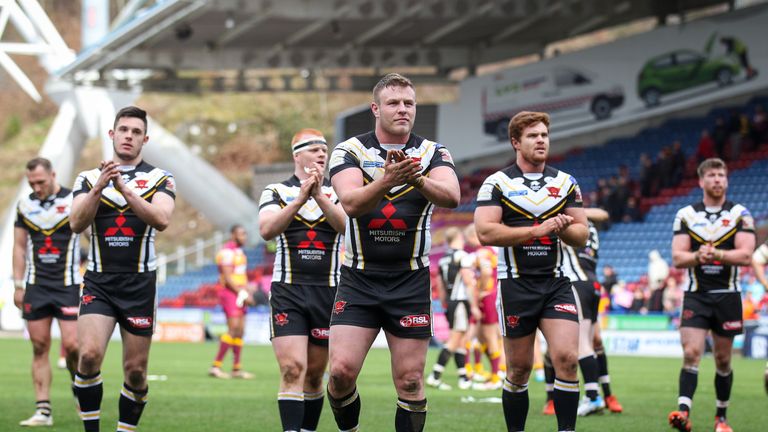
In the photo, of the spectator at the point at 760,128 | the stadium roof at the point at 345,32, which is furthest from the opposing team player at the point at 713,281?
the spectator at the point at 760,128

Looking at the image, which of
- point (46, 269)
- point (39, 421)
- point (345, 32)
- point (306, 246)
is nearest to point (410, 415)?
point (306, 246)

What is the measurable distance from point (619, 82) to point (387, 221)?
32.4 metres

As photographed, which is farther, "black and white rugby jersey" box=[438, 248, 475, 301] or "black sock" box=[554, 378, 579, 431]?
"black and white rugby jersey" box=[438, 248, 475, 301]

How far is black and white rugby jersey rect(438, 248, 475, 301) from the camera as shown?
16.0 meters

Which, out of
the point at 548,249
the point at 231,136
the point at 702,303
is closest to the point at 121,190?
the point at 548,249

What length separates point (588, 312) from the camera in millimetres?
11906

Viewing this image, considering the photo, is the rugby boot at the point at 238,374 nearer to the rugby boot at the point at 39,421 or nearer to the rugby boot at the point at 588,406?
the rugby boot at the point at 39,421

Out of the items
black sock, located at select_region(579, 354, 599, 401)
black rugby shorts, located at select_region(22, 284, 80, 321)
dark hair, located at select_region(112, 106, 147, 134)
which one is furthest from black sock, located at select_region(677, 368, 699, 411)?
black rugby shorts, located at select_region(22, 284, 80, 321)

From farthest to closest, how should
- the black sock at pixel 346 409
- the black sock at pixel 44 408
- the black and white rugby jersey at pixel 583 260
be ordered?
the black and white rugby jersey at pixel 583 260, the black sock at pixel 44 408, the black sock at pixel 346 409

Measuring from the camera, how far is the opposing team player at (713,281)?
1030 cm

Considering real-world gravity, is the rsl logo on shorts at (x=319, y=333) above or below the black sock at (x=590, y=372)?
above

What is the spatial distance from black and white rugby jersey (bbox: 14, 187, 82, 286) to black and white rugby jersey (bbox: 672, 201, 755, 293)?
19.4 ft

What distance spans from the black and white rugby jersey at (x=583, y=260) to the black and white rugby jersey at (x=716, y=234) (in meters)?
1.48

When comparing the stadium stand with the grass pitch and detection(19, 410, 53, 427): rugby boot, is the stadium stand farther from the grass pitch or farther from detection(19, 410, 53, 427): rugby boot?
detection(19, 410, 53, 427): rugby boot
